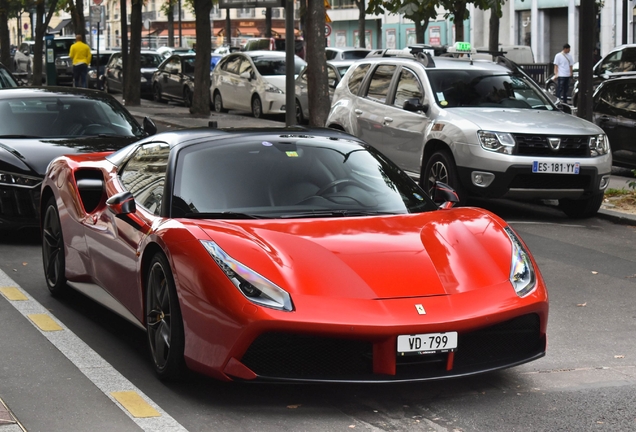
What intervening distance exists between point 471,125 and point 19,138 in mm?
4580

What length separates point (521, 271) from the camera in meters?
5.61

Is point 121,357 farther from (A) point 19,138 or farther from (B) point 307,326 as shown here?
(A) point 19,138

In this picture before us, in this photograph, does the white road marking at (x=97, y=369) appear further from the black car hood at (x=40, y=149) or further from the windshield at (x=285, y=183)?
the black car hood at (x=40, y=149)

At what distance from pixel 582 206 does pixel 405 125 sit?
2239 millimetres

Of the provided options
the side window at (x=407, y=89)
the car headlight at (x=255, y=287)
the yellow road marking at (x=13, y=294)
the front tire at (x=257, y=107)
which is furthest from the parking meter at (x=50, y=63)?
the car headlight at (x=255, y=287)

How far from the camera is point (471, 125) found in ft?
39.3

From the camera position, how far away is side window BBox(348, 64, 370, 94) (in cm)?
1473

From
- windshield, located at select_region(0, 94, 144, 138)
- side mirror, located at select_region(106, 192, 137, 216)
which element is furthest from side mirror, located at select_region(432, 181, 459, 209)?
windshield, located at select_region(0, 94, 144, 138)

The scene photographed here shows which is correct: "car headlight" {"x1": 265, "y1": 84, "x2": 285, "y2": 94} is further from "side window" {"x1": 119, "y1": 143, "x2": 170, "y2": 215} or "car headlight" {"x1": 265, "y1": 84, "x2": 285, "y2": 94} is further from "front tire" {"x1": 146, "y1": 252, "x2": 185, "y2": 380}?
"front tire" {"x1": 146, "y1": 252, "x2": 185, "y2": 380}

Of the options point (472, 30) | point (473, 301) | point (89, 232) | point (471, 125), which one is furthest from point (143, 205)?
point (472, 30)

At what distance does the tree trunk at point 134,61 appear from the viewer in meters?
32.6

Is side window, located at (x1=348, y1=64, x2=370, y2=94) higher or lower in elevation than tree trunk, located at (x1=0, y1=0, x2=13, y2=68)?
lower

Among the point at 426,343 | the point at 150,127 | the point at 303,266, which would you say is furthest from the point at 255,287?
the point at 150,127

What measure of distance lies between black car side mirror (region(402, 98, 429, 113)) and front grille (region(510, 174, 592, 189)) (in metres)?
1.63
